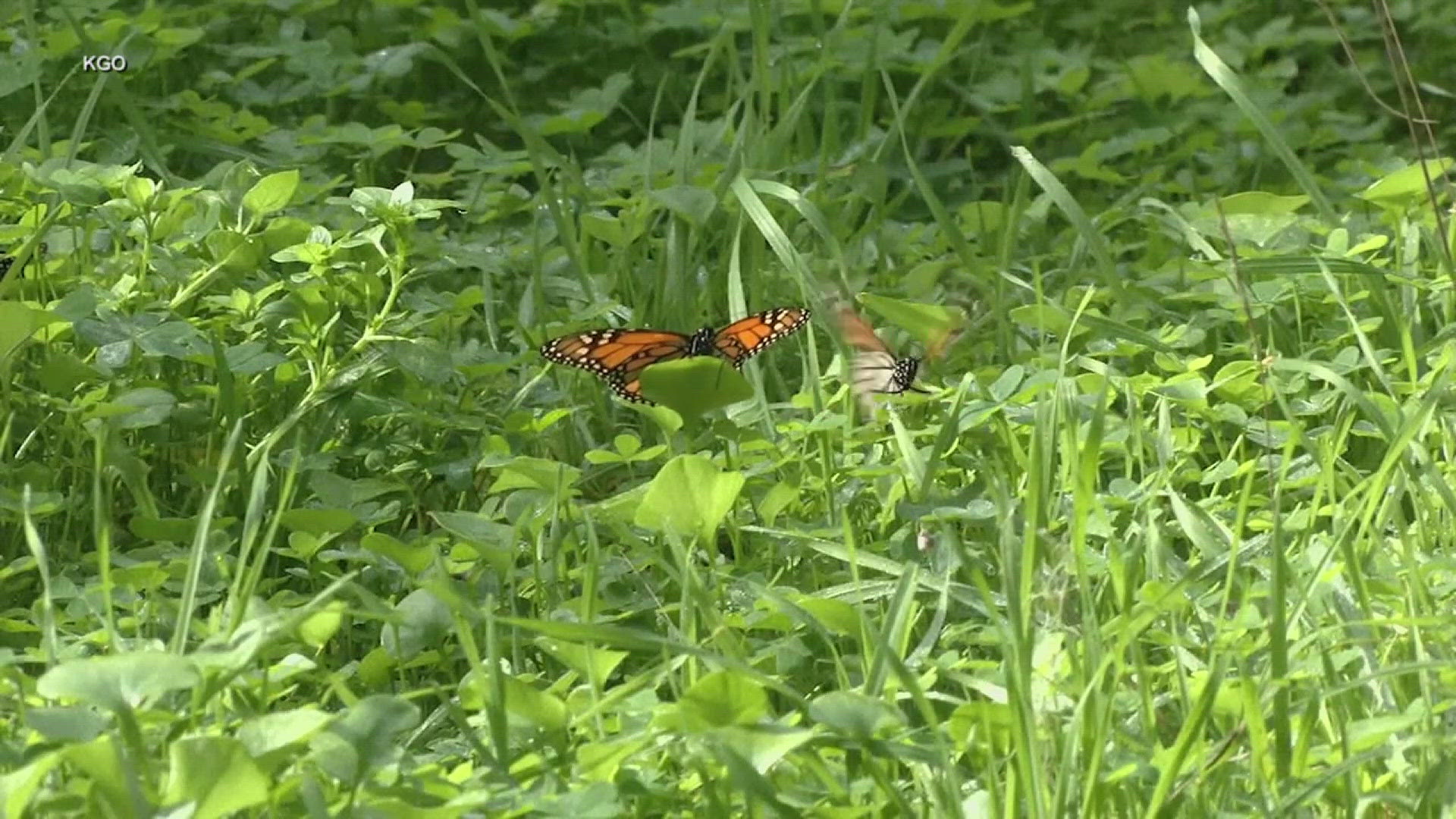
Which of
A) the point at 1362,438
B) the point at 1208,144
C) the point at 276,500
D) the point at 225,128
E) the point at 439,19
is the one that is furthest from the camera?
the point at 439,19

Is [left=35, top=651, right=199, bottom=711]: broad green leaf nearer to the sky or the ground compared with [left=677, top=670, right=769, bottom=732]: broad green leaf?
nearer to the sky

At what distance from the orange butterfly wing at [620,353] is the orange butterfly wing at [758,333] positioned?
2.5 inches

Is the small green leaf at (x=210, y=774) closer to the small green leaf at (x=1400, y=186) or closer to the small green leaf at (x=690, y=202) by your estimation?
the small green leaf at (x=690, y=202)

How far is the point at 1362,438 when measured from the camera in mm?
2854

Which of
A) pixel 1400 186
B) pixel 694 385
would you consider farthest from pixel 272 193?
pixel 1400 186

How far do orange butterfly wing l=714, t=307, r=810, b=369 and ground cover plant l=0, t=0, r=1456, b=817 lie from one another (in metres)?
0.02

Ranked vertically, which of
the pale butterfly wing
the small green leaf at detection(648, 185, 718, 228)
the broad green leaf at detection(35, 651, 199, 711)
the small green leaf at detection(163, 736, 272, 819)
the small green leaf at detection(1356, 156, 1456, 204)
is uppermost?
the broad green leaf at detection(35, 651, 199, 711)

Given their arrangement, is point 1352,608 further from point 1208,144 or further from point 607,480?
point 1208,144

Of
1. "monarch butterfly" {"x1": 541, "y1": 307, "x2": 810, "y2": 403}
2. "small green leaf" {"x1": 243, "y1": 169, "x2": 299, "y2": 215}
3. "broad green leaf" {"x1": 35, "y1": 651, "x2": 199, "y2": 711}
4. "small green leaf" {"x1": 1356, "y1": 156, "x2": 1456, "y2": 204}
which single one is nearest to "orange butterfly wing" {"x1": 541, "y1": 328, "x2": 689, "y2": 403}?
"monarch butterfly" {"x1": 541, "y1": 307, "x2": 810, "y2": 403}

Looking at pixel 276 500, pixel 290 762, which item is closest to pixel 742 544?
pixel 276 500

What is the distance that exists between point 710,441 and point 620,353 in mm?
179

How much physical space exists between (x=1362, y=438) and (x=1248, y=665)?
2.87 feet

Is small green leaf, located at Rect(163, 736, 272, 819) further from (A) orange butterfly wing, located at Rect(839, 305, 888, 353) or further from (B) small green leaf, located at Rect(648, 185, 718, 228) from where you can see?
(B) small green leaf, located at Rect(648, 185, 718, 228)

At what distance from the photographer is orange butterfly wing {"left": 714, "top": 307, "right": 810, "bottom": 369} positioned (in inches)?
114
